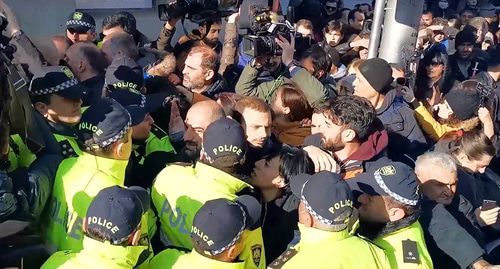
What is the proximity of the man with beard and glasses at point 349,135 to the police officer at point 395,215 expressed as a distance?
42cm

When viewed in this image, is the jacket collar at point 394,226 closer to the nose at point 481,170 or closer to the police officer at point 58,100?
the nose at point 481,170

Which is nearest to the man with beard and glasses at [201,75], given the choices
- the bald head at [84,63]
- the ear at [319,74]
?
the bald head at [84,63]

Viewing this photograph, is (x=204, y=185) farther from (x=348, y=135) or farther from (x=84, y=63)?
(x=84, y=63)

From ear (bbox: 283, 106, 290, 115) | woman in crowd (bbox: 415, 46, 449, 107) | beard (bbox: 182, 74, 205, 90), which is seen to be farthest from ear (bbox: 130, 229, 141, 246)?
woman in crowd (bbox: 415, 46, 449, 107)

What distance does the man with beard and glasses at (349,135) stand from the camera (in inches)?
130

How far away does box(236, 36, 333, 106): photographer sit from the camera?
13.6 feet

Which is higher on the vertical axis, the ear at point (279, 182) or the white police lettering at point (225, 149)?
the white police lettering at point (225, 149)

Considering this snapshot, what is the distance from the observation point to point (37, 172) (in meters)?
2.54

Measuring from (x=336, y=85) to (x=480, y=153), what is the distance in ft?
4.34

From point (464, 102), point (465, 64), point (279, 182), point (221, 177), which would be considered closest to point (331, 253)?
point (221, 177)

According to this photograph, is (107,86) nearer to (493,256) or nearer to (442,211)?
(442,211)

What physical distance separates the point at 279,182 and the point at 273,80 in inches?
55.6

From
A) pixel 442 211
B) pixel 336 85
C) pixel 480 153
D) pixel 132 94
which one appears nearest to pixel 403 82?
pixel 336 85

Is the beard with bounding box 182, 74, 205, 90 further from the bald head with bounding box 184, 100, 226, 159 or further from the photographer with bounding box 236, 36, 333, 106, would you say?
the bald head with bounding box 184, 100, 226, 159
